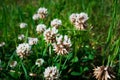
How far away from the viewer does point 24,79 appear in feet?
7.17

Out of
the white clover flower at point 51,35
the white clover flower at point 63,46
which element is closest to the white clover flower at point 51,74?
the white clover flower at point 63,46

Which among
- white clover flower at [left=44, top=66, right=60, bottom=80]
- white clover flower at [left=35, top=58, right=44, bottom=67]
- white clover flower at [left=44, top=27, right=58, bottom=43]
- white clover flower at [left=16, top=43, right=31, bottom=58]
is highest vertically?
white clover flower at [left=44, top=27, right=58, bottom=43]

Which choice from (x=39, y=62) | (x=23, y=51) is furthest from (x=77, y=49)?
(x=23, y=51)

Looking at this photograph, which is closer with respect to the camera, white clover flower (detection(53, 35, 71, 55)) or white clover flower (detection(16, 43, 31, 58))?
white clover flower (detection(53, 35, 71, 55))

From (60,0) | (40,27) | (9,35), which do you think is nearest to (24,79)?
(40,27)

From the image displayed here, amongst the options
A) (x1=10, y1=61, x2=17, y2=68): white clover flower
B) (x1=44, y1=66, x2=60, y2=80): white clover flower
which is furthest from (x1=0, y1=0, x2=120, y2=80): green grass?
(x1=44, y1=66, x2=60, y2=80): white clover flower

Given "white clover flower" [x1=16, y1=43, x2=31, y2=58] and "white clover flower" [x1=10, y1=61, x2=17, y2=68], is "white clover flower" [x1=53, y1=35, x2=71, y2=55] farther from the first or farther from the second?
"white clover flower" [x1=10, y1=61, x2=17, y2=68]

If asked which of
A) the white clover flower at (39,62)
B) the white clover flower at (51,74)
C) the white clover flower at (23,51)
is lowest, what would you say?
the white clover flower at (51,74)

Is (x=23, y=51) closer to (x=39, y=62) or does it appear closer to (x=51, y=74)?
(x=39, y=62)

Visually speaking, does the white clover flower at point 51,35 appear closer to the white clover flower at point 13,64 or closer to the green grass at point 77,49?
the green grass at point 77,49

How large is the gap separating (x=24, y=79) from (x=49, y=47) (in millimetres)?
289

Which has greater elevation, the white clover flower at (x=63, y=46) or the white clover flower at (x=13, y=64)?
the white clover flower at (x=63, y=46)

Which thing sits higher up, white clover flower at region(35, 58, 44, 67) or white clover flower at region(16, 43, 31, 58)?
white clover flower at region(16, 43, 31, 58)

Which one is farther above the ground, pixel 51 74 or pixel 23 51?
pixel 23 51
